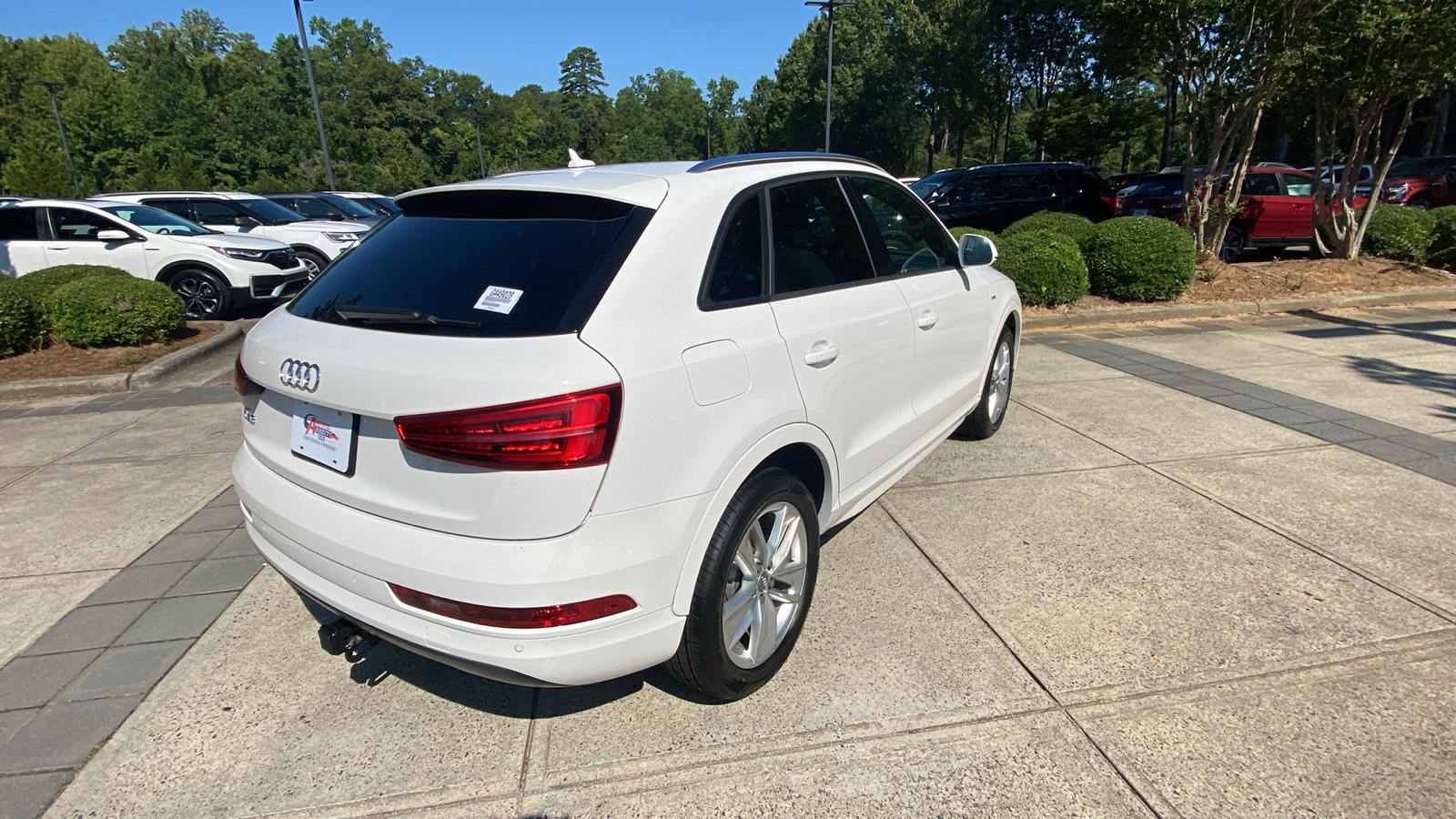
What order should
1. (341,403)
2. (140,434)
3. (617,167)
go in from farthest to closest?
(140,434)
(617,167)
(341,403)

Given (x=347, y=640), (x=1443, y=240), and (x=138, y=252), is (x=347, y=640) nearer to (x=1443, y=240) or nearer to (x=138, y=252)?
(x=138, y=252)

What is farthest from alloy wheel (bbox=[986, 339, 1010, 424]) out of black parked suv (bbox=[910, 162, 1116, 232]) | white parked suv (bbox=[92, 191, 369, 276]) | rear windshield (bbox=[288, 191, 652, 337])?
white parked suv (bbox=[92, 191, 369, 276])

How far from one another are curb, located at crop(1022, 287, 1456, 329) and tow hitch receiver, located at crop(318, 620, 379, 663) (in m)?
7.76

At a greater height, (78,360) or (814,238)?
(814,238)

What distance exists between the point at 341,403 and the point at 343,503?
11.8 inches

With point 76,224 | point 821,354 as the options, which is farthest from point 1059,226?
point 76,224

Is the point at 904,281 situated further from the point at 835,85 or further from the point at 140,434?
the point at 835,85

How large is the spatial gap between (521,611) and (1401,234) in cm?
1425

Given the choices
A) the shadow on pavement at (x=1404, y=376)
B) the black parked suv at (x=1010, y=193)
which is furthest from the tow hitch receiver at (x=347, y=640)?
the black parked suv at (x=1010, y=193)

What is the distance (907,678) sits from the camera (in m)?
2.75

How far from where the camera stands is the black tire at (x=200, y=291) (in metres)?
9.65

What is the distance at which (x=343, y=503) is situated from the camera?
2.22 metres

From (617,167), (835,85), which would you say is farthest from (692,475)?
(835,85)

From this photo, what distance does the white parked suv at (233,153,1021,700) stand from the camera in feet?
6.45
